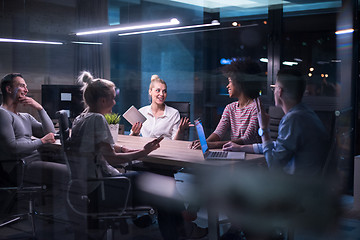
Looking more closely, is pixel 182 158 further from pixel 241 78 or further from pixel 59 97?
pixel 59 97

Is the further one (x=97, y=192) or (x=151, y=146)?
(x=151, y=146)

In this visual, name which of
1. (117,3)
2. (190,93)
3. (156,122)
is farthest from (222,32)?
(156,122)

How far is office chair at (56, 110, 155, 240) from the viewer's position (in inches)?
85.1

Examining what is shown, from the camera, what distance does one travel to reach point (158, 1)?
5621mm

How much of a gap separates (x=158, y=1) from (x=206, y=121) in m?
1.96

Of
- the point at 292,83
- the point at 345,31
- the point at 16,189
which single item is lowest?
the point at 16,189

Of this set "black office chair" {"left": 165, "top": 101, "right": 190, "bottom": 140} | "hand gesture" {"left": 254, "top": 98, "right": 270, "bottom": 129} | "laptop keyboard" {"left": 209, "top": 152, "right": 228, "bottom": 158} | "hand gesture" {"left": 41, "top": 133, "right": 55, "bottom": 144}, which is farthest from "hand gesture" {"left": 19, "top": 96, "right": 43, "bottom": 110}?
"hand gesture" {"left": 254, "top": 98, "right": 270, "bottom": 129}

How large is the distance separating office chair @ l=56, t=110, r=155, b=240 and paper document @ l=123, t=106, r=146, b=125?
33.6 inches

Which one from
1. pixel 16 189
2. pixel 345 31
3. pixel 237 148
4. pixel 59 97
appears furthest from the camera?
pixel 345 31

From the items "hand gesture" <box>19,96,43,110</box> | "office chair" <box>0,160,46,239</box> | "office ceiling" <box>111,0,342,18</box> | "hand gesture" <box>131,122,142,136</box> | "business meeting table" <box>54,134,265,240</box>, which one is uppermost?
"office ceiling" <box>111,0,342,18</box>

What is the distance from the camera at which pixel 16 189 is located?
2.80 meters

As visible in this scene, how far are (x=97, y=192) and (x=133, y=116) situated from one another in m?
1.07

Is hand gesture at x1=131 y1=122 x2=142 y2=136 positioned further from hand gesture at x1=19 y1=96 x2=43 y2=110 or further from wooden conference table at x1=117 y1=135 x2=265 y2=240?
hand gesture at x1=19 y1=96 x2=43 y2=110

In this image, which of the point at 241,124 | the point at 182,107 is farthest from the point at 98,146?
the point at 182,107
